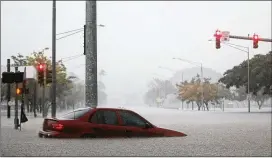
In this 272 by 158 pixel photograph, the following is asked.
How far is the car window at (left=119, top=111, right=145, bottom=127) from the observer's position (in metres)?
18.4

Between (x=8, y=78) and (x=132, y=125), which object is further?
(x=8, y=78)

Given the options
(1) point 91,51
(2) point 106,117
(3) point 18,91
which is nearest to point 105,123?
(2) point 106,117

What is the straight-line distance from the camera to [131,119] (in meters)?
18.5

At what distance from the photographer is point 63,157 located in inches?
493

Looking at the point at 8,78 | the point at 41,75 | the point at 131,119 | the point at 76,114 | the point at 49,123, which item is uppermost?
the point at 41,75

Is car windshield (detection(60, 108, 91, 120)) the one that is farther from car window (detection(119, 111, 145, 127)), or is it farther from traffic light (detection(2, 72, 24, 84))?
traffic light (detection(2, 72, 24, 84))

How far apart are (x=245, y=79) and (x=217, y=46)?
3789cm

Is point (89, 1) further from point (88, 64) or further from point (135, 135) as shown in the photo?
point (135, 135)

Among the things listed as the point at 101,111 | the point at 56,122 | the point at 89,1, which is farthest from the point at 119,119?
the point at 89,1

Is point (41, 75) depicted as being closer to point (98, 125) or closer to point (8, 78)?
point (8, 78)

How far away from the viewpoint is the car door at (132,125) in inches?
720

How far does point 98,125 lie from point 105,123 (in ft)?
1.13

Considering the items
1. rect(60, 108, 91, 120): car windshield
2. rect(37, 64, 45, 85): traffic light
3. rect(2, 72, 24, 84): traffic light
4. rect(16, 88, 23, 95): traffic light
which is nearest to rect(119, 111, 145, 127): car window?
rect(60, 108, 91, 120): car windshield

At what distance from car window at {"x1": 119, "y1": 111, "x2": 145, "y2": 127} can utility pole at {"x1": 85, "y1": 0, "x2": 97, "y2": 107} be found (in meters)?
2.28
